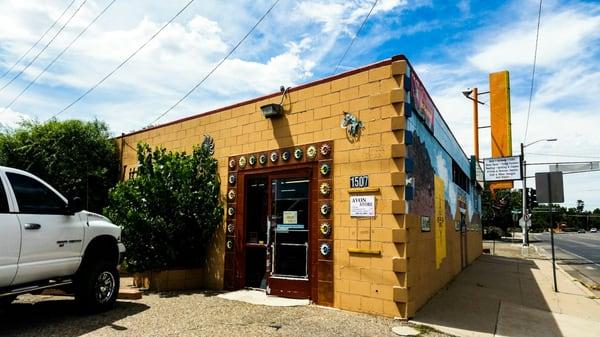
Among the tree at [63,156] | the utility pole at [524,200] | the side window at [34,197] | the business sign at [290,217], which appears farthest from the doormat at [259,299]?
the utility pole at [524,200]

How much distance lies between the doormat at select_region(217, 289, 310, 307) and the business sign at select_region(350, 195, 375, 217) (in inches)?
79.1

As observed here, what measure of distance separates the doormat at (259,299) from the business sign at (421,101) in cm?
437

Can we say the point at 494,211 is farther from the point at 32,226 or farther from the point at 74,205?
the point at 32,226

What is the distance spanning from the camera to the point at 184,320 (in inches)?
265

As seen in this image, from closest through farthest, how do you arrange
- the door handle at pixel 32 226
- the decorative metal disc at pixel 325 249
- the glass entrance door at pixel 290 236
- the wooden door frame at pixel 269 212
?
the door handle at pixel 32 226
the decorative metal disc at pixel 325 249
the wooden door frame at pixel 269 212
the glass entrance door at pixel 290 236

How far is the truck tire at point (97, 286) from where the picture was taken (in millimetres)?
6770

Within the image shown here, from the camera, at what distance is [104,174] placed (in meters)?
13.5

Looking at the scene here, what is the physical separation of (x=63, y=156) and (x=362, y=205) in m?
9.82

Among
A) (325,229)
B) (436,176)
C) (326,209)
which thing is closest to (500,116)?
(436,176)

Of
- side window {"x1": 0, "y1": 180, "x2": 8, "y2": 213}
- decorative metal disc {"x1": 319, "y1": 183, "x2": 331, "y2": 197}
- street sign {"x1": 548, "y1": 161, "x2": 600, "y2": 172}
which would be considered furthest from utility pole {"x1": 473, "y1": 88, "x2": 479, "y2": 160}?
side window {"x1": 0, "y1": 180, "x2": 8, "y2": 213}

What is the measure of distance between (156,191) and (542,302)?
9.04 m

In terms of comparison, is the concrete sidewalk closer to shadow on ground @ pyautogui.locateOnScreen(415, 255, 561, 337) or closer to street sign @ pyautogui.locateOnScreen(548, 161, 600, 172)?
shadow on ground @ pyautogui.locateOnScreen(415, 255, 561, 337)

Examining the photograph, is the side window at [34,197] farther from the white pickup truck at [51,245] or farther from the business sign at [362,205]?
the business sign at [362,205]

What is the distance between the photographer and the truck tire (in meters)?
6.77
